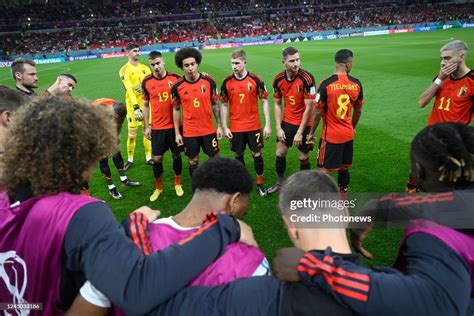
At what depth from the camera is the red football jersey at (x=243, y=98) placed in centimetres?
570

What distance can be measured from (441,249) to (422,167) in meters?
0.57

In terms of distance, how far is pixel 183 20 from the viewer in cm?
5466

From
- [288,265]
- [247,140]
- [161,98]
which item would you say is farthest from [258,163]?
[288,265]

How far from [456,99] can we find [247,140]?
3.06m

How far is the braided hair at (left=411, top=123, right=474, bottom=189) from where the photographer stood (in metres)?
1.69

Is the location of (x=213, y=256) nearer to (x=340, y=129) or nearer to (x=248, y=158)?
(x=340, y=129)

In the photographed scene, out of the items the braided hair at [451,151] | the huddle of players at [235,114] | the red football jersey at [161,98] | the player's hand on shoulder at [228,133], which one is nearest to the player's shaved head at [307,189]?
the braided hair at [451,151]

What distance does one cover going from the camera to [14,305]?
160 cm

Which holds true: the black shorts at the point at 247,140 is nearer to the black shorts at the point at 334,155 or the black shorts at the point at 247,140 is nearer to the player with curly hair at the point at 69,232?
the black shorts at the point at 334,155

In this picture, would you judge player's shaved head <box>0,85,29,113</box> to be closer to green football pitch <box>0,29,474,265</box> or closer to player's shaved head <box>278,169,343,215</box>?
player's shaved head <box>278,169,343,215</box>

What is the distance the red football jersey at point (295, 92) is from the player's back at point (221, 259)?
412 centimetres

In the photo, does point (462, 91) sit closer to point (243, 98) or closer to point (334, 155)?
point (334, 155)

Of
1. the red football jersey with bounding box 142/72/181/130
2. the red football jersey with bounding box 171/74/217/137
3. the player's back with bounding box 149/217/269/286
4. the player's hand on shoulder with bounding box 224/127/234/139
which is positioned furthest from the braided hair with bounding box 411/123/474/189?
the red football jersey with bounding box 142/72/181/130

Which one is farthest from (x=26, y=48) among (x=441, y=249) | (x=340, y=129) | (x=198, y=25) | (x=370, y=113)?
(x=441, y=249)
